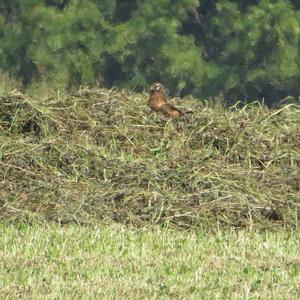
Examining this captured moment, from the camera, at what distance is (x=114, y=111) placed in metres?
13.4

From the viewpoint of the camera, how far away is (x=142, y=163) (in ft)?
38.2

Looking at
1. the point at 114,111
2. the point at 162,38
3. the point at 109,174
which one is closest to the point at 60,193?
the point at 109,174

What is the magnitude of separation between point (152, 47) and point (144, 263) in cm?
1909

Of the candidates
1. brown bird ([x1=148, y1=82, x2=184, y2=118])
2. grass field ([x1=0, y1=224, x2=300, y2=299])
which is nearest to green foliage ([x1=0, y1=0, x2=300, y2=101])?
brown bird ([x1=148, y1=82, x2=184, y2=118])

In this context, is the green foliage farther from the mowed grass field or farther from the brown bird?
the brown bird

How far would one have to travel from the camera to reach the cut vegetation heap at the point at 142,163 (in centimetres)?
1071

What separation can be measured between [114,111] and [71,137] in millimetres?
894

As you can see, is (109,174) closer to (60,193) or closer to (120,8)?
(60,193)

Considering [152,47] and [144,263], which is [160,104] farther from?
[152,47]

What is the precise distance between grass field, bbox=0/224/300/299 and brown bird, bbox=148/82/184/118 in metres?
3.37

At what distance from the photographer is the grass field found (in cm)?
784

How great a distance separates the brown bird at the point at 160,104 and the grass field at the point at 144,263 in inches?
133

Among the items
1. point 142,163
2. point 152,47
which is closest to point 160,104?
Result: point 142,163

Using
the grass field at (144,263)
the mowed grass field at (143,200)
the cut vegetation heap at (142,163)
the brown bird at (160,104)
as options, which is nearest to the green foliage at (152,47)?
the mowed grass field at (143,200)
